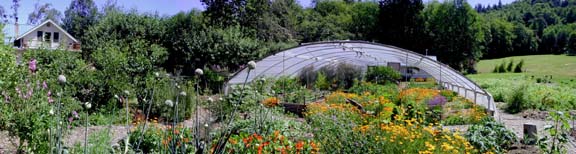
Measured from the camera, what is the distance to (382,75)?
17.7 meters

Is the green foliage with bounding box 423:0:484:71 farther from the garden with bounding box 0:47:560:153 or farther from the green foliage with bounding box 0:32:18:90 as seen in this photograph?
the green foliage with bounding box 0:32:18:90

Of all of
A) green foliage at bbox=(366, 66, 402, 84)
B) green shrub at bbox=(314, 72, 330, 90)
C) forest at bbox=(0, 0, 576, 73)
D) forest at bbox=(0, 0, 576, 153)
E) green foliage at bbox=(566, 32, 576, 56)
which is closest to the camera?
forest at bbox=(0, 0, 576, 153)

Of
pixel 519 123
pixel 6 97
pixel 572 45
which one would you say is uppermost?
pixel 572 45

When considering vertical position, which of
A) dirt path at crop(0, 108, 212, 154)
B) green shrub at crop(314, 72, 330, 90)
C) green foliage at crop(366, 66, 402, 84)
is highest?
green foliage at crop(366, 66, 402, 84)

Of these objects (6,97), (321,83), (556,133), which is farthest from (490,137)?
(321,83)

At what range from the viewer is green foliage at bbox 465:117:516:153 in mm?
5539

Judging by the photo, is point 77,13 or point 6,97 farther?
point 77,13

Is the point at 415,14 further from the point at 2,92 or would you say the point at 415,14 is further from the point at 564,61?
the point at 2,92

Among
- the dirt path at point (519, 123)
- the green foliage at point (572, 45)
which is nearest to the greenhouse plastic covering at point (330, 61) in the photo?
the dirt path at point (519, 123)

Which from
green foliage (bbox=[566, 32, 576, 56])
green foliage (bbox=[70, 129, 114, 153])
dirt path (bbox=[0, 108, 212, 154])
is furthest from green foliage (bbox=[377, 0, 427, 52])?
green foliage (bbox=[70, 129, 114, 153])

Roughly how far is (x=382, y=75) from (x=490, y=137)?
39.4 ft

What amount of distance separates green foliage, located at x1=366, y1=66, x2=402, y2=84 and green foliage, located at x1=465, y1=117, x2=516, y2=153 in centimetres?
1115

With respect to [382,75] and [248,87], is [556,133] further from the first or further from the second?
[382,75]

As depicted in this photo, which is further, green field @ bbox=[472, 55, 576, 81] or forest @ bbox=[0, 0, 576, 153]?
green field @ bbox=[472, 55, 576, 81]
